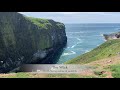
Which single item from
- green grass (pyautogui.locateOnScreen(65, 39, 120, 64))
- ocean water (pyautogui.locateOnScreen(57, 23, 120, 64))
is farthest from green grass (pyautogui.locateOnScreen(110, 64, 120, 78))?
green grass (pyautogui.locateOnScreen(65, 39, 120, 64))

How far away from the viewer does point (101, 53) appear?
18484mm

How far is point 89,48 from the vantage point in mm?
16250

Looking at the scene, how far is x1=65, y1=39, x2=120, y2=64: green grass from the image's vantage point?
16.5m

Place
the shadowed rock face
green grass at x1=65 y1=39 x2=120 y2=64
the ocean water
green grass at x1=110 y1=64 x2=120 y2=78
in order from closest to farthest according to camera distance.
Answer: green grass at x1=110 y1=64 x2=120 y2=78, the ocean water, green grass at x1=65 y1=39 x2=120 y2=64, the shadowed rock face

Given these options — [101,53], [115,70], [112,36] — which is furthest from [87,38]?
[115,70]

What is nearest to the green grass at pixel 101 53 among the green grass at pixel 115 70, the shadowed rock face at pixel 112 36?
the shadowed rock face at pixel 112 36

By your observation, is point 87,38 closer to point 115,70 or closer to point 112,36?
point 112,36

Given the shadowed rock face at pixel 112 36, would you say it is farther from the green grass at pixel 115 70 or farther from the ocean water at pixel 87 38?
the green grass at pixel 115 70

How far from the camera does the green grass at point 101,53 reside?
16.5m

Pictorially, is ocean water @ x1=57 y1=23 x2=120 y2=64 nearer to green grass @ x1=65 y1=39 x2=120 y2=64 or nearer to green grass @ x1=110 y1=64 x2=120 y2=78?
green grass @ x1=65 y1=39 x2=120 y2=64

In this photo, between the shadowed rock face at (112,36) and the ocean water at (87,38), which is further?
the shadowed rock face at (112,36)
